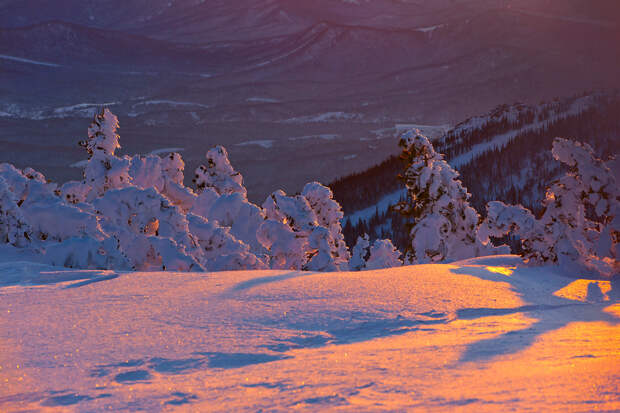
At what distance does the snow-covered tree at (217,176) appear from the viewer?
20.8m

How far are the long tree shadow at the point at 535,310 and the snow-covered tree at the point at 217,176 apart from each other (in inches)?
520

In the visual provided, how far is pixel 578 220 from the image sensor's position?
1002 cm

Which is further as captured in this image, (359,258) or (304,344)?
(359,258)

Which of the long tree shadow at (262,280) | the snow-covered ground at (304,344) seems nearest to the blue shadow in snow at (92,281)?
the snow-covered ground at (304,344)

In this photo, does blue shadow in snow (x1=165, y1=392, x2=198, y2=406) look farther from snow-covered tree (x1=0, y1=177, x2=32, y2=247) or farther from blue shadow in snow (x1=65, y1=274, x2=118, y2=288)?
snow-covered tree (x1=0, y1=177, x2=32, y2=247)

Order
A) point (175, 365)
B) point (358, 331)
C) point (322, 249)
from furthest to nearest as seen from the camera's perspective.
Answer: point (322, 249), point (358, 331), point (175, 365)

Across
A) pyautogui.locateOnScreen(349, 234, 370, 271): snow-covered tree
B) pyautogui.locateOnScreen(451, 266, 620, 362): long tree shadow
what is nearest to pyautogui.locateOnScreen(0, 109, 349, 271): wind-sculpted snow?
pyautogui.locateOnScreen(349, 234, 370, 271): snow-covered tree

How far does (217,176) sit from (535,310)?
16.3 m

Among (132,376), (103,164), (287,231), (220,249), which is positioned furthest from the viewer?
(103,164)

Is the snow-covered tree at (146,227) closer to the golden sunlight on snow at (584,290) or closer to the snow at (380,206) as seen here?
the golden sunlight on snow at (584,290)

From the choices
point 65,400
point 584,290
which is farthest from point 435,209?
point 65,400

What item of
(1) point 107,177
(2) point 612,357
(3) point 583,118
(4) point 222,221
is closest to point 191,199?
(4) point 222,221

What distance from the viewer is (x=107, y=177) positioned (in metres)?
15.9

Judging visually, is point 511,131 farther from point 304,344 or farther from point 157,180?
point 304,344
